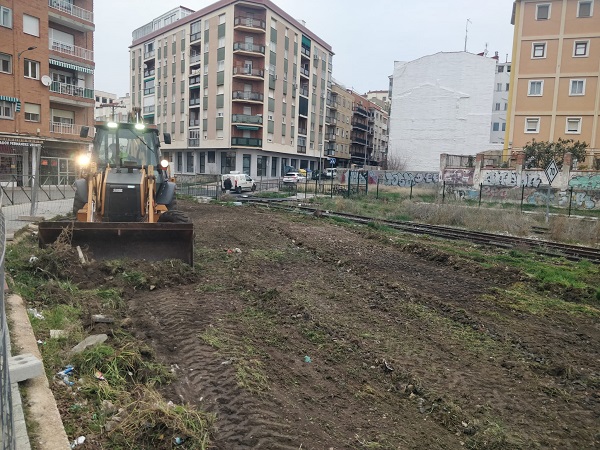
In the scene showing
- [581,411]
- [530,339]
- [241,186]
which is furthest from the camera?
[241,186]

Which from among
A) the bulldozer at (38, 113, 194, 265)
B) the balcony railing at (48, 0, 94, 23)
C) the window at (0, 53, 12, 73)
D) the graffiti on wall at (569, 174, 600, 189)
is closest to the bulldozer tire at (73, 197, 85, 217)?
the bulldozer at (38, 113, 194, 265)

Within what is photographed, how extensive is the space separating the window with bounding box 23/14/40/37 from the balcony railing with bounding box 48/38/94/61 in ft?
6.51

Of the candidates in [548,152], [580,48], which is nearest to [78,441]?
[548,152]

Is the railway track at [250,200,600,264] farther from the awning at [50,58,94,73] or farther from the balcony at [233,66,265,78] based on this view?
the balcony at [233,66,265,78]

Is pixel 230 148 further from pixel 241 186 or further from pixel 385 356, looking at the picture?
pixel 385 356

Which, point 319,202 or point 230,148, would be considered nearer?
point 319,202

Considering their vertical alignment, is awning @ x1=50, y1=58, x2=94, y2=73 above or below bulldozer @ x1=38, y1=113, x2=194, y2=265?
above

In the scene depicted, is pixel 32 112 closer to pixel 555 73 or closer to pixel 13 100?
pixel 13 100

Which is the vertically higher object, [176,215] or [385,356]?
[176,215]

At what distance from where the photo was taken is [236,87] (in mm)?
57844

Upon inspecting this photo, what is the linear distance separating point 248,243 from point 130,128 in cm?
418

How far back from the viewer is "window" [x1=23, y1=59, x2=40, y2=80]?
34.8 metres

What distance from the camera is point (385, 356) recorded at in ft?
18.1

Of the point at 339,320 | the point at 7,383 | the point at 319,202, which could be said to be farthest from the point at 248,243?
the point at 319,202
